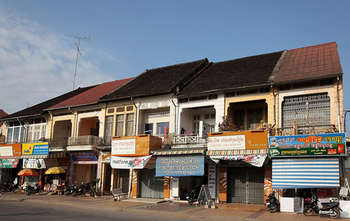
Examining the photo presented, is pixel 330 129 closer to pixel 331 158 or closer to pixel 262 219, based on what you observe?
pixel 331 158

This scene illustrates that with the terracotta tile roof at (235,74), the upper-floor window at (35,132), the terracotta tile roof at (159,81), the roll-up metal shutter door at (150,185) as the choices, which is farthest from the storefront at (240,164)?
the upper-floor window at (35,132)

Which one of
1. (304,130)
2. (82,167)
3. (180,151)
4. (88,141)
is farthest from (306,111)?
(82,167)

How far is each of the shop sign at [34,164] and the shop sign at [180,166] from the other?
40.1 ft

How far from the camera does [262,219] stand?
14633mm

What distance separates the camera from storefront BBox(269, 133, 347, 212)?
1633 centimetres

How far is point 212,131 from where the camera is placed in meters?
22.7

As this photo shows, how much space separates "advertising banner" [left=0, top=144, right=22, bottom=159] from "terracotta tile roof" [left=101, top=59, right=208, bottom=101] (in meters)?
10.1

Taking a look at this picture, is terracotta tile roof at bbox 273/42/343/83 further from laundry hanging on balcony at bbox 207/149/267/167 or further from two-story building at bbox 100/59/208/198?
two-story building at bbox 100/59/208/198

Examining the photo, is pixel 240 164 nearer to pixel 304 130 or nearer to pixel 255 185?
pixel 255 185

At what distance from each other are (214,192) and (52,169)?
1368cm

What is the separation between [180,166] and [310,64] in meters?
9.78

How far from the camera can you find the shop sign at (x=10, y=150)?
30.5 m

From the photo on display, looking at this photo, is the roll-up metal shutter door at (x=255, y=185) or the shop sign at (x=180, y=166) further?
the shop sign at (x=180, y=166)

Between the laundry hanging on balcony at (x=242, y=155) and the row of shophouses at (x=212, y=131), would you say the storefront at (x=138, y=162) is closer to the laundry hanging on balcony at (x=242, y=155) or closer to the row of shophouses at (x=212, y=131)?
the row of shophouses at (x=212, y=131)
